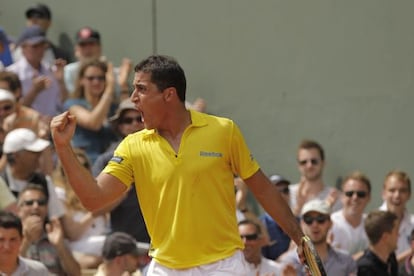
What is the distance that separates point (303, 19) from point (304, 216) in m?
3.14

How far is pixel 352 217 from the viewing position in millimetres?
11734

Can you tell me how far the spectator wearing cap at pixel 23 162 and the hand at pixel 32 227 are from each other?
0.39 meters

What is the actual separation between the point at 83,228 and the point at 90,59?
9.92 ft

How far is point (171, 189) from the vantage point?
7012 mm

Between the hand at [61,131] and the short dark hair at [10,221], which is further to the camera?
the short dark hair at [10,221]

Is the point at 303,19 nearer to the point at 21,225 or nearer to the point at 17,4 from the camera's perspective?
the point at 17,4

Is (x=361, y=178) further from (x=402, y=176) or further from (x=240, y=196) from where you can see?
(x=240, y=196)

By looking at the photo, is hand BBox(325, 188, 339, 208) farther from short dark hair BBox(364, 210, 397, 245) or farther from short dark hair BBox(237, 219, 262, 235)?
short dark hair BBox(237, 219, 262, 235)

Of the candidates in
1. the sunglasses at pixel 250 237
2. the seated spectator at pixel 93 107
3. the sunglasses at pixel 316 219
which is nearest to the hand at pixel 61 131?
the sunglasses at pixel 250 237

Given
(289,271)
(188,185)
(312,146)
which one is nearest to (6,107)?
(312,146)

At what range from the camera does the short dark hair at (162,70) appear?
700cm

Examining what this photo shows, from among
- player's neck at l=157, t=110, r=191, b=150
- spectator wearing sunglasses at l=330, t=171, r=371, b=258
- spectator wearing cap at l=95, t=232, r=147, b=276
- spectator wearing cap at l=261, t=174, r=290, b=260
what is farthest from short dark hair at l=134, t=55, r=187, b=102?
spectator wearing sunglasses at l=330, t=171, r=371, b=258

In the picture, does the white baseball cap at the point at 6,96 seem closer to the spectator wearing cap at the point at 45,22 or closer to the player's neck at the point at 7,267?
the spectator wearing cap at the point at 45,22

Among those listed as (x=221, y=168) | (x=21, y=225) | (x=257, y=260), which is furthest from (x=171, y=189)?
(x=257, y=260)
